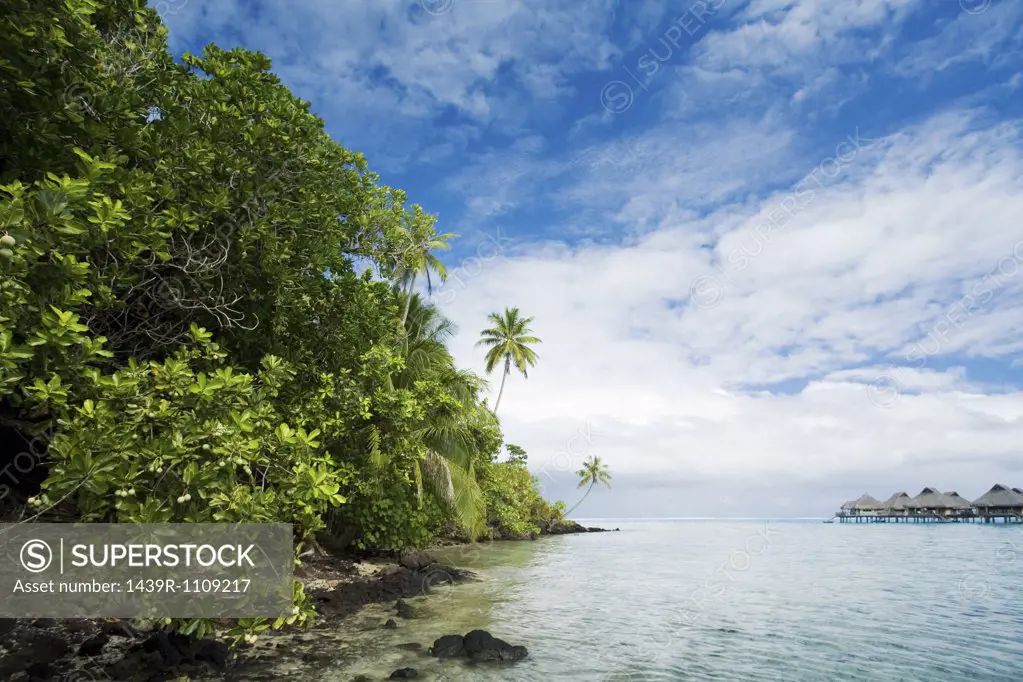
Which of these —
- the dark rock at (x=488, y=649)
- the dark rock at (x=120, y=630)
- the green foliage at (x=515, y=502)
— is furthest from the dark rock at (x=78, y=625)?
the green foliage at (x=515, y=502)

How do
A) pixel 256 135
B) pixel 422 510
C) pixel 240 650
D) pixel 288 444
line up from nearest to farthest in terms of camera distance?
1. pixel 288 444
2. pixel 256 135
3. pixel 240 650
4. pixel 422 510

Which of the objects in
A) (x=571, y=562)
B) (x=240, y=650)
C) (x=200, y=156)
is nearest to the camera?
(x=200, y=156)

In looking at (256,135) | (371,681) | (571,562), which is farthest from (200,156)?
(571,562)

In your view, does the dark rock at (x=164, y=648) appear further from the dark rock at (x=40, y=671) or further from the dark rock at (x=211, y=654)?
the dark rock at (x=40, y=671)

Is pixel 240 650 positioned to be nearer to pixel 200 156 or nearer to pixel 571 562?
pixel 200 156

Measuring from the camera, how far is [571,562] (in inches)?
1143

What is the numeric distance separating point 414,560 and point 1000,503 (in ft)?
248

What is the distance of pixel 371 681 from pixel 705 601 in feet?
38.4

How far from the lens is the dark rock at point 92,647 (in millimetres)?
8078

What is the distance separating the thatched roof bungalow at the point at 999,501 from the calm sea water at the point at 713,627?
5538 cm

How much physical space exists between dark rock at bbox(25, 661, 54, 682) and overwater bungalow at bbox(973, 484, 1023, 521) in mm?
85265

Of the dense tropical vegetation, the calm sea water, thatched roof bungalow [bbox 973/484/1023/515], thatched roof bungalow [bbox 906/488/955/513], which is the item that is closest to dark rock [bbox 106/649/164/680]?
the calm sea water

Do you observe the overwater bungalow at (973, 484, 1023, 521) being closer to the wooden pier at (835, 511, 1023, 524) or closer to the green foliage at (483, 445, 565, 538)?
the wooden pier at (835, 511, 1023, 524)

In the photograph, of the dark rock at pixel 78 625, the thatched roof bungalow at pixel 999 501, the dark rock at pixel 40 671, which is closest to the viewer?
the dark rock at pixel 40 671
